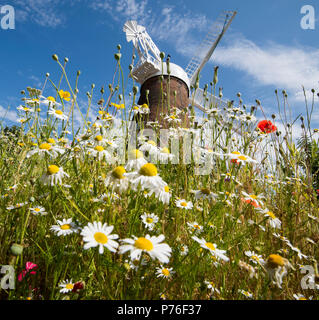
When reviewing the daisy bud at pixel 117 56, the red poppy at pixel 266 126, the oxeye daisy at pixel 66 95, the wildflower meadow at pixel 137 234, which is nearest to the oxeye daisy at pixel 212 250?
the wildflower meadow at pixel 137 234

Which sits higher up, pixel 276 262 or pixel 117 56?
pixel 117 56

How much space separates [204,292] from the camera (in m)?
1.07

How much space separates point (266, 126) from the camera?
2330 mm

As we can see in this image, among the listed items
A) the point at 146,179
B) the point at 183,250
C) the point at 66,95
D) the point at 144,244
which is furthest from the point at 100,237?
the point at 66,95

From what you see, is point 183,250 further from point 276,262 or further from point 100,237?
point 100,237

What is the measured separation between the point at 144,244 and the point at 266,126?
2.09 meters

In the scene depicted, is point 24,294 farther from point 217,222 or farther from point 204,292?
point 217,222

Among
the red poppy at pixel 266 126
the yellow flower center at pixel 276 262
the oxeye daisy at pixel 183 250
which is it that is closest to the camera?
the yellow flower center at pixel 276 262

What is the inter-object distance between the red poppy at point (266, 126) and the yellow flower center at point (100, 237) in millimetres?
2011

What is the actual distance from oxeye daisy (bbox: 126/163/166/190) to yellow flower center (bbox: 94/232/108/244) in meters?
0.22

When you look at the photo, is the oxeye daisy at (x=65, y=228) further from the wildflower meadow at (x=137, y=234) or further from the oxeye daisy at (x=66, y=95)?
the oxeye daisy at (x=66, y=95)

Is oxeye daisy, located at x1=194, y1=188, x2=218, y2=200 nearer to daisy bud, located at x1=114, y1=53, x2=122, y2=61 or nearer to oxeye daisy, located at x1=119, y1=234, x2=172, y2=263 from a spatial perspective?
oxeye daisy, located at x1=119, y1=234, x2=172, y2=263

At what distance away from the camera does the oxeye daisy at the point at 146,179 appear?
0.87 metres
